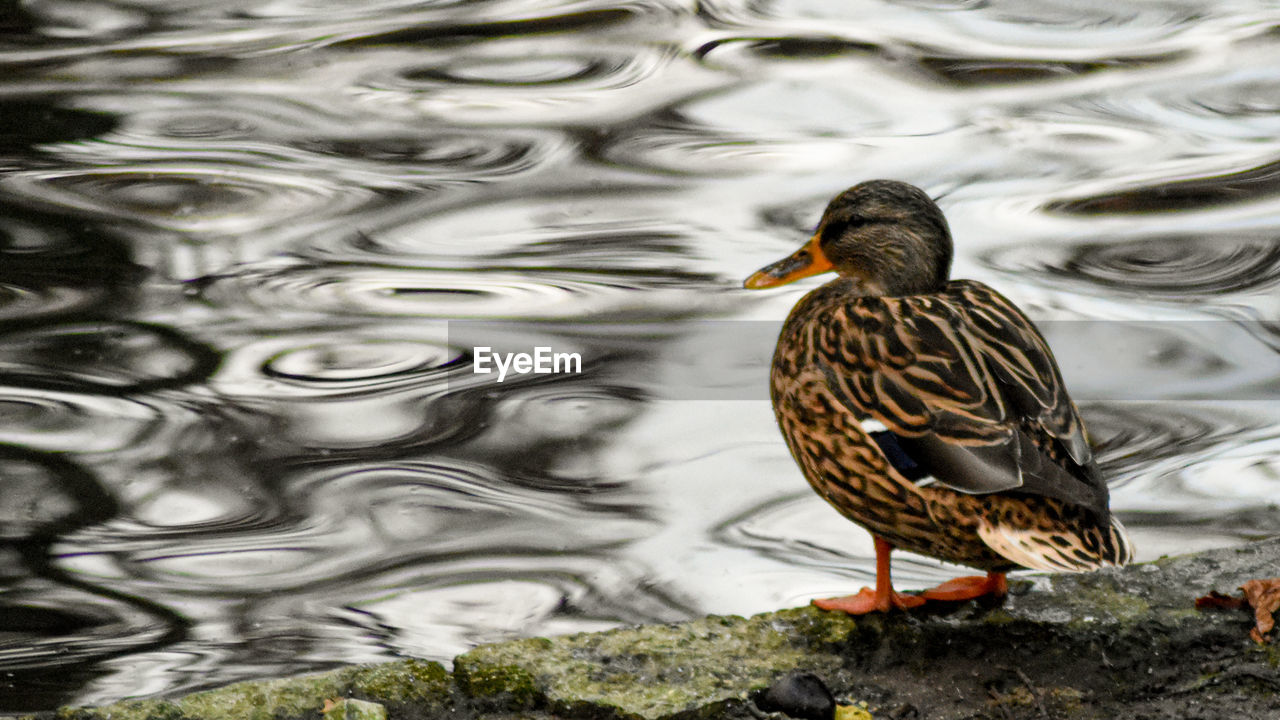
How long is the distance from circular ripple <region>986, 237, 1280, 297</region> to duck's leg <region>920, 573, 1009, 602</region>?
3.33m

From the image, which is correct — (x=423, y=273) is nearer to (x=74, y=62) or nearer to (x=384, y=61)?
(x=384, y=61)

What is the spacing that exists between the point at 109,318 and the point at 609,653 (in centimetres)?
356

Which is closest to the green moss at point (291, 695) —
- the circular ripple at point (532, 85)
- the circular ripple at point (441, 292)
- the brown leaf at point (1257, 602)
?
the brown leaf at point (1257, 602)

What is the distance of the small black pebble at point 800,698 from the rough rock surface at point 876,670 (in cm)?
4

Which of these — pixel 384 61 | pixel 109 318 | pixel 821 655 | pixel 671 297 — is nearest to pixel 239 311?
pixel 109 318

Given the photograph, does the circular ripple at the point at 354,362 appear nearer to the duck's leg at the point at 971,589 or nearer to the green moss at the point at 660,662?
the green moss at the point at 660,662

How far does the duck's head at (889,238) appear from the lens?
11.6 ft

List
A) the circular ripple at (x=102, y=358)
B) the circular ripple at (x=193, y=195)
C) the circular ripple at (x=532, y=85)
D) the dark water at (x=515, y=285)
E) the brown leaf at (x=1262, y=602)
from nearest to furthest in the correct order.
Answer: the brown leaf at (x=1262, y=602), the dark water at (x=515, y=285), the circular ripple at (x=102, y=358), the circular ripple at (x=193, y=195), the circular ripple at (x=532, y=85)

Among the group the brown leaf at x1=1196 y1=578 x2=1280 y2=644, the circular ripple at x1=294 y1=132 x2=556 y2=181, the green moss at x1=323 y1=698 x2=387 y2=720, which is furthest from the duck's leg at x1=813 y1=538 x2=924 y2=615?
the circular ripple at x1=294 y1=132 x2=556 y2=181

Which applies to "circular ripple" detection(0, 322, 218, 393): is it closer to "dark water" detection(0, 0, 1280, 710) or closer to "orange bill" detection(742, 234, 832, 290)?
"dark water" detection(0, 0, 1280, 710)

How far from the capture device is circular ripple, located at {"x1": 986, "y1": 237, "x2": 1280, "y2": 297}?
6379mm

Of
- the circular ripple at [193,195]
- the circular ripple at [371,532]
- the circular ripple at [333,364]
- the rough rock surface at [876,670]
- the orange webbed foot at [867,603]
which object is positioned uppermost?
the circular ripple at [193,195]

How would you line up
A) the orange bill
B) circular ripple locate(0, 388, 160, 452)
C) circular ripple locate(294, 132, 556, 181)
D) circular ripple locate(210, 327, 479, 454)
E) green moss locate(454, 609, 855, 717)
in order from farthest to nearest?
1. circular ripple locate(294, 132, 556, 181)
2. circular ripple locate(210, 327, 479, 454)
3. circular ripple locate(0, 388, 160, 452)
4. the orange bill
5. green moss locate(454, 609, 855, 717)

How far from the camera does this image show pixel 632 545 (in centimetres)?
457
